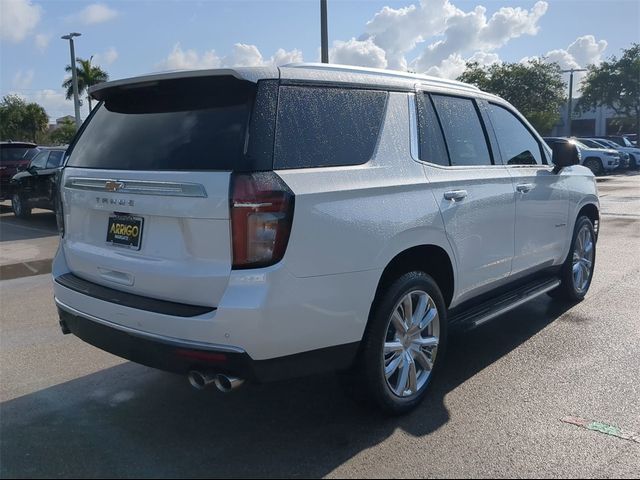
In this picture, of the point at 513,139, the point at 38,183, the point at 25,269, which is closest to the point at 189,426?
the point at 513,139

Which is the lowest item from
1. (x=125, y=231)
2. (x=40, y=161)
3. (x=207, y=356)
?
(x=207, y=356)

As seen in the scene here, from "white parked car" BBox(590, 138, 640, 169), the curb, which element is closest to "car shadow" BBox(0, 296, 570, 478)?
the curb

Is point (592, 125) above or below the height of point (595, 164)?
above

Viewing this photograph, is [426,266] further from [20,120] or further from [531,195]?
[20,120]

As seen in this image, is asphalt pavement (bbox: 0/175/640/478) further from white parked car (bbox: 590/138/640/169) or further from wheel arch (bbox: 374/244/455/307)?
white parked car (bbox: 590/138/640/169)

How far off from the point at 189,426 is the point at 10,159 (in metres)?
15.7

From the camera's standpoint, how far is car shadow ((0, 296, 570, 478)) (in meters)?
3.06

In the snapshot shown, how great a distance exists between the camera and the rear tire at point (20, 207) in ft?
46.9

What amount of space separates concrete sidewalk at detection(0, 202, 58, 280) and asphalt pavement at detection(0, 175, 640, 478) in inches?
144

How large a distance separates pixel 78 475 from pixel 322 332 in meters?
1.39

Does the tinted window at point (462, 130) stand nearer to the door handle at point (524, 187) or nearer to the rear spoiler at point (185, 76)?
the door handle at point (524, 187)

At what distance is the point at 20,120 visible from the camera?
2036 inches

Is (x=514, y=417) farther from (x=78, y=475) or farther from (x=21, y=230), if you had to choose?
(x=21, y=230)

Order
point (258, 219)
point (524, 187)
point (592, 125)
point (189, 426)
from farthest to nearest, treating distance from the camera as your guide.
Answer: point (592, 125)
point (524, 187)
point (189, 426)
point (258, 219)
